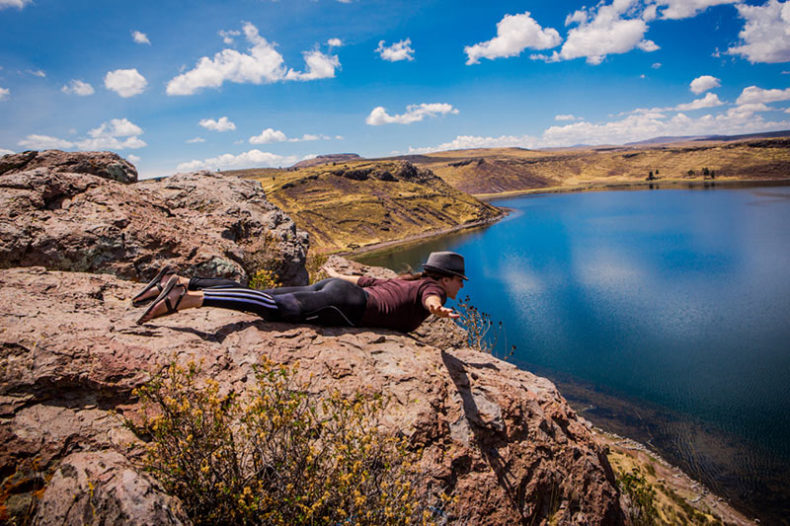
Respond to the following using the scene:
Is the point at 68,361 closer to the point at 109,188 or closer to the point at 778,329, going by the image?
the point at 109,188

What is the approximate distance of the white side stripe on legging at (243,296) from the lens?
188 inches

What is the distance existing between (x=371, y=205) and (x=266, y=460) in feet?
328

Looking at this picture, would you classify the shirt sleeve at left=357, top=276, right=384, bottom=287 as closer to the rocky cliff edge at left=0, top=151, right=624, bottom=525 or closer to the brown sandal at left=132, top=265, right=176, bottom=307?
the rocky cliff edge at left=0, top=151, right=624, bottom=525

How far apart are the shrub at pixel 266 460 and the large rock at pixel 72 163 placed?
A: 8015mm

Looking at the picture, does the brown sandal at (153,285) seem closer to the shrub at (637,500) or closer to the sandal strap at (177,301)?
the sandal strap at (177,301)

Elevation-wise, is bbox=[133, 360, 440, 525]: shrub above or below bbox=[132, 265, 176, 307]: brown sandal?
below

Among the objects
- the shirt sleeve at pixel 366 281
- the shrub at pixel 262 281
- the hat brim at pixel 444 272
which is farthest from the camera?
the shrub at pixel 262 281

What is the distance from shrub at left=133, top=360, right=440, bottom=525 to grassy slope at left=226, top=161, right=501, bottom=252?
72.0 metres

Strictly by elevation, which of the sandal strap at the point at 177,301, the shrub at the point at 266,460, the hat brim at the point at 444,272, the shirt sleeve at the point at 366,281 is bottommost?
the shrub at the point at 266,460

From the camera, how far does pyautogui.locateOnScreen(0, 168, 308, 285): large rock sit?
19.9 ft

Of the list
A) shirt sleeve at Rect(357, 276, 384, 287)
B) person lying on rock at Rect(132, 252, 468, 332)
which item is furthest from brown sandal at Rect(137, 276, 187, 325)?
shirt sleeve at Rect(357, 276, 384, 287)

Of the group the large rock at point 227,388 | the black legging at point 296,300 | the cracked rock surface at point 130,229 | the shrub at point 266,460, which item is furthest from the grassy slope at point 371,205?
the shrub at point 266,460

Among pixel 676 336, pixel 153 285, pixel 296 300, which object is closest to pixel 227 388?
pixel 296 300

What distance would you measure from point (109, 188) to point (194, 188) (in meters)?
2.60
